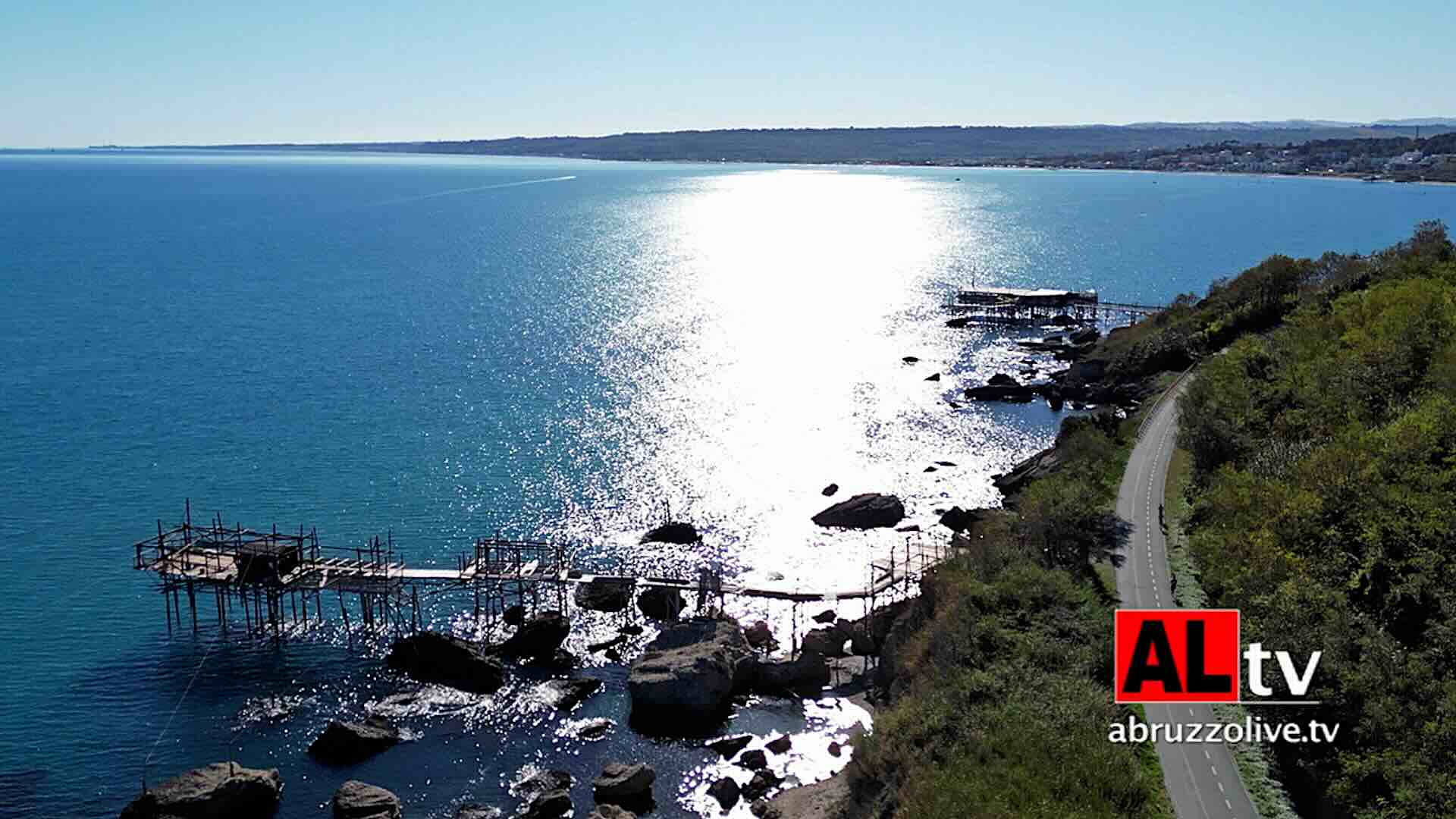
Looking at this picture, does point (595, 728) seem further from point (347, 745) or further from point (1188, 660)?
point (1188, 660)

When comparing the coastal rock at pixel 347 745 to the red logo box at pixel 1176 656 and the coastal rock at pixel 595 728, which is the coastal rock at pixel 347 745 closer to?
the coastal rock at pixel 595 728

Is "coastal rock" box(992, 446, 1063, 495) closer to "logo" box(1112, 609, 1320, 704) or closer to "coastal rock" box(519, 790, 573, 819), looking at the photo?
"logo" box(1112, 609, 1320, 704)

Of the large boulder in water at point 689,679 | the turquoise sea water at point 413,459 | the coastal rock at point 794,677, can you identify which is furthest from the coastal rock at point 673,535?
the coastal rock at point 794,677

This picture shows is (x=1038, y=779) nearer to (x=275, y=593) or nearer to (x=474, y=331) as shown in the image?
(x=275, y=593)

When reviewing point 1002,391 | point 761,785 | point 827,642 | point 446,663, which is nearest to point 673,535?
point 827,642

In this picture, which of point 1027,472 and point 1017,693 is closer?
point 1017,693
